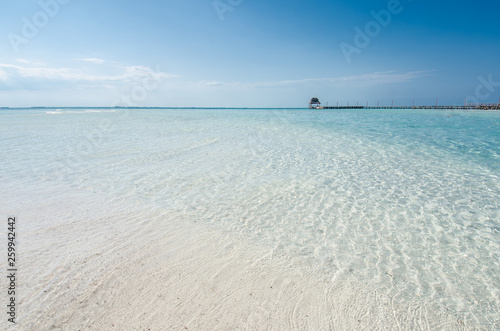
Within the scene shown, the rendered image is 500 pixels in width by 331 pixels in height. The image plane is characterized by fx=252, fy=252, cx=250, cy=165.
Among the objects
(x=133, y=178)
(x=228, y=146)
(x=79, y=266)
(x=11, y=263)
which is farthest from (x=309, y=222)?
(x=228, y=146)

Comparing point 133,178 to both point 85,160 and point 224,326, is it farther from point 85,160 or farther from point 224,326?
point 224,326

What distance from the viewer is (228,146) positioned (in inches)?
456

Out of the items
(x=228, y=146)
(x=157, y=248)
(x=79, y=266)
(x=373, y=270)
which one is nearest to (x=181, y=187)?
(x=157, y=248)

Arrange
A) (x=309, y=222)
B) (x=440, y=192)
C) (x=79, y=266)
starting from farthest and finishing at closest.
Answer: (x=440, y=192) → (x=309, y=222) → (x=79, y=266)

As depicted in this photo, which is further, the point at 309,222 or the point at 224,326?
the point at 309,222

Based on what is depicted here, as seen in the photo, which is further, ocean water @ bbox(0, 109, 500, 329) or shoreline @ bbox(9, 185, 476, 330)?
ocean water @ bbox(0, 109, 500, 329)

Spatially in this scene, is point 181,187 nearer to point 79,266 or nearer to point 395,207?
point 79,266

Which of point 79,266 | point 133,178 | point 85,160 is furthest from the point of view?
point 85,160

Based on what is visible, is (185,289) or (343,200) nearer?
(185,289)

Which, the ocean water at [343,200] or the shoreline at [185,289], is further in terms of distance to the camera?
the ocean water at [343,200]

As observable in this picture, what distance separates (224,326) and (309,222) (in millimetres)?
2510

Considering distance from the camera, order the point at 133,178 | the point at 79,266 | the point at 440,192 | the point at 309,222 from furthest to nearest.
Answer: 1. the point at 133,178
2. the point at 440,192
3. the point at 309,222
4. the point at 79,266

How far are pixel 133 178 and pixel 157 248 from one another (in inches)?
146

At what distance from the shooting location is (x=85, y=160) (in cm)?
865
